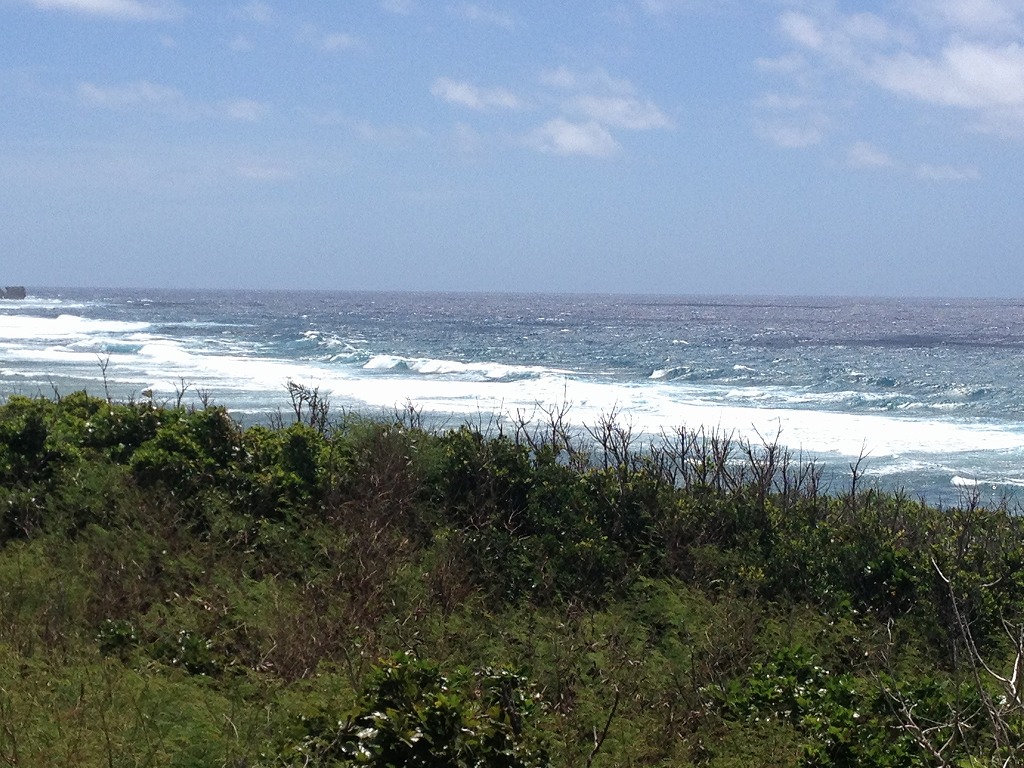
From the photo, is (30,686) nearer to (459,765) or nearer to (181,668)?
(181,668)

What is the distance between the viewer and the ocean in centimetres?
2638

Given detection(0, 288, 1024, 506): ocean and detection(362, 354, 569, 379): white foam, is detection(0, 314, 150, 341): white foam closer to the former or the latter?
detection(0, 288, 1024, 506): ocean

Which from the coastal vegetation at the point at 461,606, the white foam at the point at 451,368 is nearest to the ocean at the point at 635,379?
the white foam at the point at 451,368

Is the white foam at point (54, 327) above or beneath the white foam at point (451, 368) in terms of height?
above

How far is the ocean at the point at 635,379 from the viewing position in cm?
2638

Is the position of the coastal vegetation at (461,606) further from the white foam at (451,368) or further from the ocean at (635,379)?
the white foam at (451,368)

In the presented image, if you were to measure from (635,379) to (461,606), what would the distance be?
37417 millimetres

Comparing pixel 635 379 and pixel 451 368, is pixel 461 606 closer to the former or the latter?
pixel 635 379

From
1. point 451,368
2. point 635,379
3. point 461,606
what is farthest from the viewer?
point 451,368

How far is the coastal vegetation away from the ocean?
246cm

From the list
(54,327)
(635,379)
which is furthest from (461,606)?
(54,327)

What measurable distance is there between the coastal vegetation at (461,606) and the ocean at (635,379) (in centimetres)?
246

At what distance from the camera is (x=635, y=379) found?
45656 millimetres

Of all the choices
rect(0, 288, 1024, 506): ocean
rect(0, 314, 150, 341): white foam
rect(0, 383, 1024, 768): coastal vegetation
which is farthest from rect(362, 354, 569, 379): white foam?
rect(0, 383, 1024, 768): coastal vegetation
